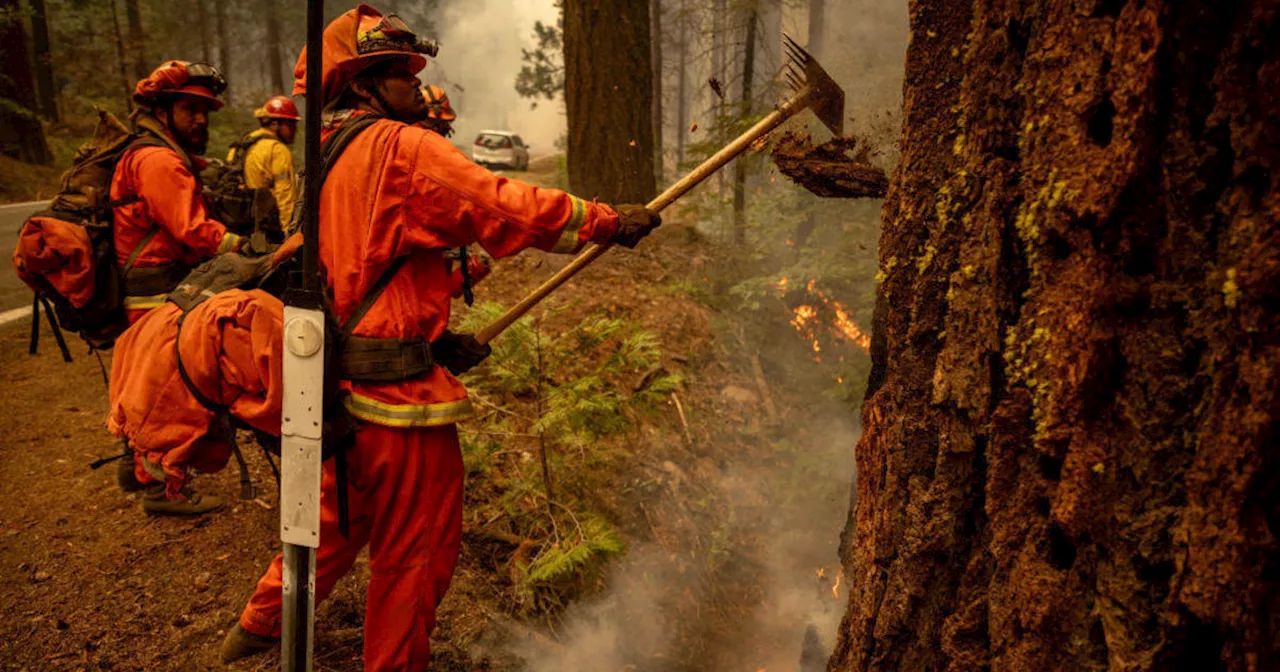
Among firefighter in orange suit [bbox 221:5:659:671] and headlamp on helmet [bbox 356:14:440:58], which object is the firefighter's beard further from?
headlamp on helmet [bbox 356:14:440:58]

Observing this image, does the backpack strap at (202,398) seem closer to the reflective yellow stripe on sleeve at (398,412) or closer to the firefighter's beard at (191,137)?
the reflective yellow stripe on sleeve at (398,412)

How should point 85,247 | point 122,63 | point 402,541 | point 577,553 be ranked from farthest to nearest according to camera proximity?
point 122,63
point 85,247
point 577,553
point 402,541

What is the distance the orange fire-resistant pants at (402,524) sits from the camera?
2.93 m

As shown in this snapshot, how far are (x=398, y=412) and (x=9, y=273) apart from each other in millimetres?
10461

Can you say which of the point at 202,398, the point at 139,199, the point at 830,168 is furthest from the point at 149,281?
the point at 830,168

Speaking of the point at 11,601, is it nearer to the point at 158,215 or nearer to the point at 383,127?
the point at 158,215

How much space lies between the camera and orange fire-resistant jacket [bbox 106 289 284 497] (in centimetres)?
268

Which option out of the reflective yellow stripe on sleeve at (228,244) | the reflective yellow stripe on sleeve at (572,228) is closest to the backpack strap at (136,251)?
the reflective yellow stripe on sleeve at (228,244)

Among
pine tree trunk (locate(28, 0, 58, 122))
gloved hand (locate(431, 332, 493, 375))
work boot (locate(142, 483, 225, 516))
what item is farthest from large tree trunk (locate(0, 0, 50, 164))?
gloved hand (locate(431, 332, 493, 375))

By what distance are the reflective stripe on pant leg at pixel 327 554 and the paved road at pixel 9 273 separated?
719 centimetres

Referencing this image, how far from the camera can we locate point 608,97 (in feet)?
26.8

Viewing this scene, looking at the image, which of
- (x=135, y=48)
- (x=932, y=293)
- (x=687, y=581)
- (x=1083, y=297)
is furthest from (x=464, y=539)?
(x=135, y=48)

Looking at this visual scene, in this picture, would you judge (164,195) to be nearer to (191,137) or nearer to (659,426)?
(191,137)

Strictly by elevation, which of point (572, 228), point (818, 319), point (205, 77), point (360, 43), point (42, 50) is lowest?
point (818, 319)
